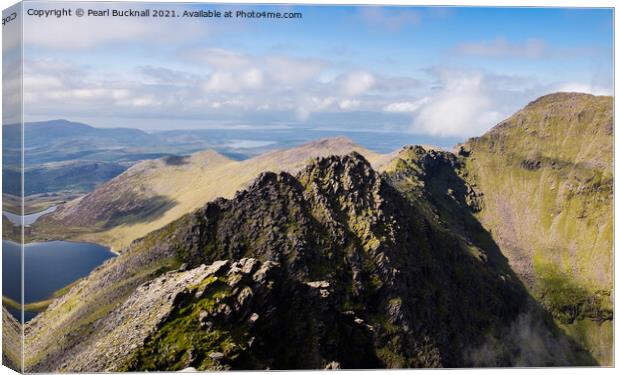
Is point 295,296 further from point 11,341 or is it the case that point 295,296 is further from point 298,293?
point 11,341

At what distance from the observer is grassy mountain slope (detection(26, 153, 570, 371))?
56719 mm

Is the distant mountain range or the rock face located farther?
the distant mountain range

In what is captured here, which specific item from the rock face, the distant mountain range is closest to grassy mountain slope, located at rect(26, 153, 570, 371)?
the distant mountain range

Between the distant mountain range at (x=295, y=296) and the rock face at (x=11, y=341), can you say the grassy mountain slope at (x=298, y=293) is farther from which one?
the rock face at (x=11, y=341)

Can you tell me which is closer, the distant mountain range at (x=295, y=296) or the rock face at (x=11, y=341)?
the rock face at (x=11, y=341)

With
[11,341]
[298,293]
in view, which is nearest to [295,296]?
[298,293]

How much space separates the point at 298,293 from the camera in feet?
221

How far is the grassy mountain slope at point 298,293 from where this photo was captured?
56719 millimetres

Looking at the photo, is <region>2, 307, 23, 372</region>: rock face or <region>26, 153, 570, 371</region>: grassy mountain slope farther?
<region>26, 153, 570, 371</region>: grassy mountain slope

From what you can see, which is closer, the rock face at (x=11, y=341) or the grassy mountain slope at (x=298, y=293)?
the rock face at (x=11, y=341)

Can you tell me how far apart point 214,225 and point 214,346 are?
87.5ft

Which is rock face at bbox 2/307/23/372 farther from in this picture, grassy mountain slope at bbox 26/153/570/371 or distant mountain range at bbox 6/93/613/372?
distant mountain range at bbox 6/93/613/372

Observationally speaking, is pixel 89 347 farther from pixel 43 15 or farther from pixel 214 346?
pixel 43 15

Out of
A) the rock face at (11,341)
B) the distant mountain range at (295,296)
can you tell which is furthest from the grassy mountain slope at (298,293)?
the rock face at (11,341)
